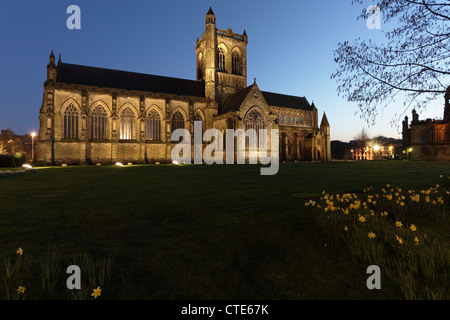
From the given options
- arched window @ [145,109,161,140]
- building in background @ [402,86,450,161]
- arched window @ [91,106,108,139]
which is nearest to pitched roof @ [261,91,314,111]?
building in background @ [402,86,450,161]

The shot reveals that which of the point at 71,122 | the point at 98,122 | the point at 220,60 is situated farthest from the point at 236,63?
the point at 71,122

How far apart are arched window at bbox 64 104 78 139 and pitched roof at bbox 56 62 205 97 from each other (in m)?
4.94

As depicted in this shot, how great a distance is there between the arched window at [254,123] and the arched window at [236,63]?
54.6 feet

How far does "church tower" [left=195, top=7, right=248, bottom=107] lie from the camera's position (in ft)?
157

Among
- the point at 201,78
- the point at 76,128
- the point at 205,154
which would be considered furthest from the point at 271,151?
the point at 76,128

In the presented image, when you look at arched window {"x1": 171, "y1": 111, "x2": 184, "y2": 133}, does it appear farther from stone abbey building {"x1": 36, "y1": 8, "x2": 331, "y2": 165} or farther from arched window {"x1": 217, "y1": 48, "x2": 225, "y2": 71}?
arched window {"x1": 217, "y1": 48, "x2": 225, "y2": 71}

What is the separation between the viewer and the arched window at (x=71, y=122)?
36688 millimetres

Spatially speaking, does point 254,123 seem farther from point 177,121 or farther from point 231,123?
point 177,121

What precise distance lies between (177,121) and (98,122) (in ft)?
44.5

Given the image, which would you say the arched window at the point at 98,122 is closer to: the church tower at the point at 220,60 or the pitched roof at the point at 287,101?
the church tower at the point at 220,60

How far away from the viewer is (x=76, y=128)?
37344mm

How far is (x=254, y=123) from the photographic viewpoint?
138 feet
